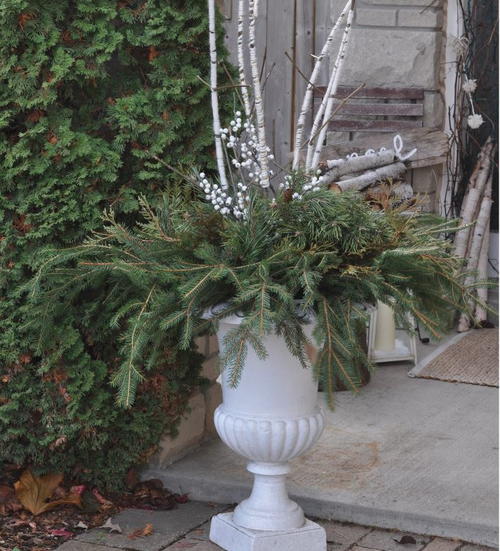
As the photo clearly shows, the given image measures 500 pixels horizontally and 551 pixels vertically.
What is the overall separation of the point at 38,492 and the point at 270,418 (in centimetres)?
104

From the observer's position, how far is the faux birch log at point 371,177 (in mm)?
5032

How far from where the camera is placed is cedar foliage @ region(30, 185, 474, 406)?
2.77m

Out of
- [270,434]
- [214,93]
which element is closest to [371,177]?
[214,93]

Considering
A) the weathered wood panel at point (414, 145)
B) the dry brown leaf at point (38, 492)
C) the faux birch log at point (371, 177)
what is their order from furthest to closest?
the weathered wood panel at point (414, 145)
the faux birch log at point (371, 177)
the dry brown leaf at point (38, 492)

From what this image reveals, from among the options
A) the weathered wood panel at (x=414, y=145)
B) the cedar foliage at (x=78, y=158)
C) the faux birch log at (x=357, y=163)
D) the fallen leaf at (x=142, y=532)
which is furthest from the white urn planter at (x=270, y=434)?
the weathered wood panel at (x=414, y=145)

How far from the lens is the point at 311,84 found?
10.7ft

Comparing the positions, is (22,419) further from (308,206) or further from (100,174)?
(308,206)

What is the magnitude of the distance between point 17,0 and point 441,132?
334 cm

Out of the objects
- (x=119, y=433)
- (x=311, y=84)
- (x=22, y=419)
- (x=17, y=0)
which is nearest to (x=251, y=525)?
(x=119, y=433)

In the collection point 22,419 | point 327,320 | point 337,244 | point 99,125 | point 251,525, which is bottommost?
point 251,525

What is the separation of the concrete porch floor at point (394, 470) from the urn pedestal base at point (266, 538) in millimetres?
274

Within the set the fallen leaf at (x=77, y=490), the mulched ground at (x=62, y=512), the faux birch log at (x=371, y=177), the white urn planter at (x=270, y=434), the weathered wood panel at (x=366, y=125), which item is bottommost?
the mulched ground at (x=62, y=512)

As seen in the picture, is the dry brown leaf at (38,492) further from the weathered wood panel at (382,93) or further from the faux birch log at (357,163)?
the weathered wood panel at (382,93)

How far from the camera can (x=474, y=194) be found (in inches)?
237
